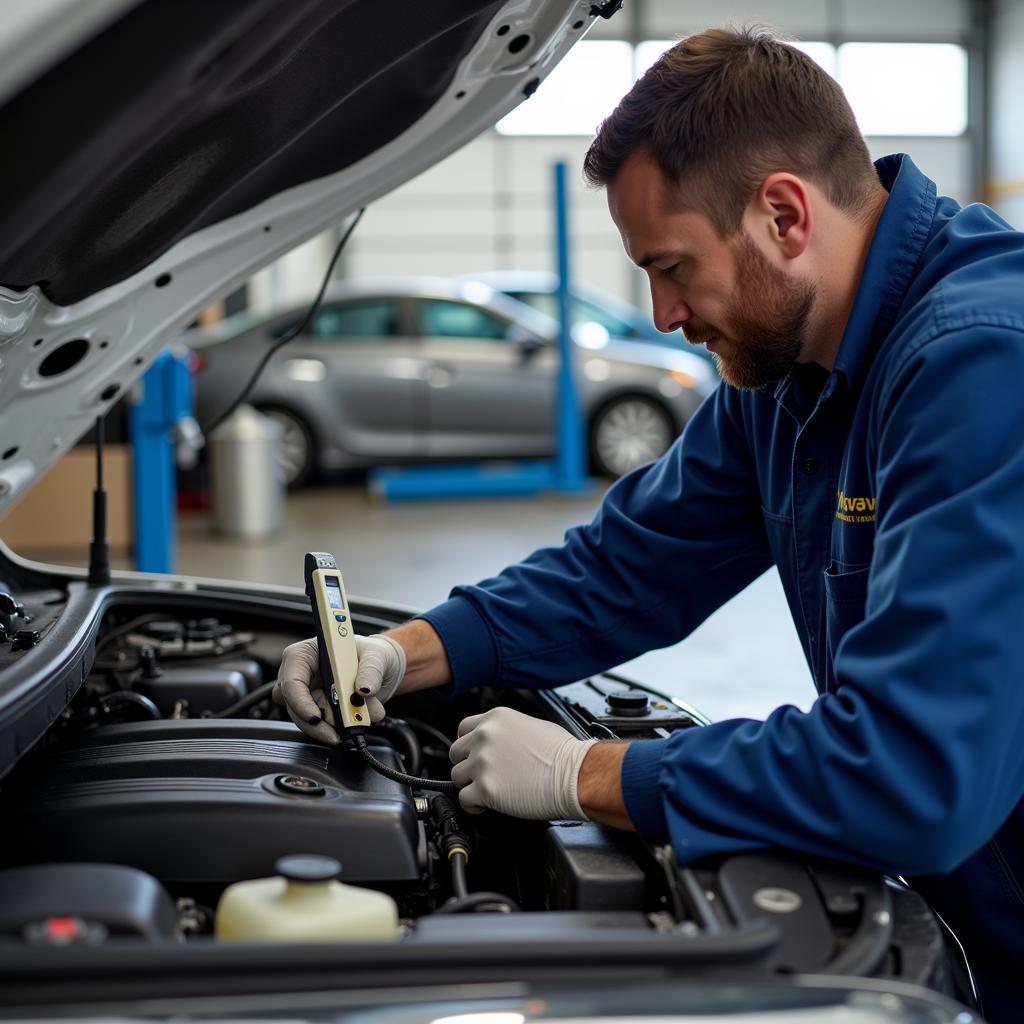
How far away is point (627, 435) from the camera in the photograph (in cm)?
798

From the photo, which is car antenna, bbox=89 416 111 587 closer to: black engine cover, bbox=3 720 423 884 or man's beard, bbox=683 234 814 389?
black engine cover, bbox=3 720 423 884

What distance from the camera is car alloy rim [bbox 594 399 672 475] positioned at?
781 cm

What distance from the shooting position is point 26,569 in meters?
2.03

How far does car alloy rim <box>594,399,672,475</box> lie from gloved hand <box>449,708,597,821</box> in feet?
21.5

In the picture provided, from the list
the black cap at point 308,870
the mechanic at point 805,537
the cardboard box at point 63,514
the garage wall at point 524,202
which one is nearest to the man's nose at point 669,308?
the mechanic at point 805,537

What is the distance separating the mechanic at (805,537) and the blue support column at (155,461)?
354 centimetres

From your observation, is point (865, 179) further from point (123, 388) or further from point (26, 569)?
point (26, 569)

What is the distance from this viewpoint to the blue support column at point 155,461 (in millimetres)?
4984

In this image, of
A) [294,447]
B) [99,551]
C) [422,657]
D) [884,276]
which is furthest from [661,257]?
[294,447]

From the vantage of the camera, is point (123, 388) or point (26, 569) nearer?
point (123, 388)

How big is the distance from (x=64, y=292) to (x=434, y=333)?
623 cm

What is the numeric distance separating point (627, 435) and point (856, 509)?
671 cm

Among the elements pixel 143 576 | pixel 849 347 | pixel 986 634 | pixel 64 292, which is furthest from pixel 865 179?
pixel 143 576

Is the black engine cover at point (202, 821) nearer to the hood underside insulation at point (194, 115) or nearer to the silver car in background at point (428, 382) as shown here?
the hood underside insulation at point (194, 115)
